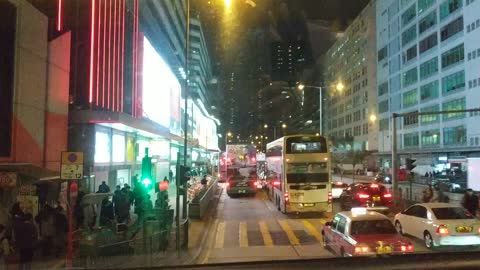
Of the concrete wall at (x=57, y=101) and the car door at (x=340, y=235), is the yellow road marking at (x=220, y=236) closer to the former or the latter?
the car door at (x=340, y=235)

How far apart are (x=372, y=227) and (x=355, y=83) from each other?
107m

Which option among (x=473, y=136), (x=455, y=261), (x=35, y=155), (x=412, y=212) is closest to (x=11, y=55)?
(x=35, y=155)

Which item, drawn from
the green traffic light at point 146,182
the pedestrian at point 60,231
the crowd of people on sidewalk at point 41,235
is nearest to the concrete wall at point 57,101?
the green traffic light at point 146,182

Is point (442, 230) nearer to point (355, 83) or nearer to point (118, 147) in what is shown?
point (118, 147)

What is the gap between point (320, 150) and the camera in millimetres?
25969

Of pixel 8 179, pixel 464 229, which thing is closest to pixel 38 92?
pixel 8 179

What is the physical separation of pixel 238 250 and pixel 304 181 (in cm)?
1024

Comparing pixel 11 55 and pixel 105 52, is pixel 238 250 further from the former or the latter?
pixel 105 52

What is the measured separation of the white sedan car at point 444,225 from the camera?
15125 millimetres

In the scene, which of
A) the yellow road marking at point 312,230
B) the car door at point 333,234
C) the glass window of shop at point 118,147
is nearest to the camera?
the car door at point 333,234

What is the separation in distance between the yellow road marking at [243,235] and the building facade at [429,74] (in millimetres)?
46971

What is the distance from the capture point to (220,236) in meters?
20.2

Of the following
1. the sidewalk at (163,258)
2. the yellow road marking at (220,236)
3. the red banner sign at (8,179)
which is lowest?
the yellow road marking at (220,236)

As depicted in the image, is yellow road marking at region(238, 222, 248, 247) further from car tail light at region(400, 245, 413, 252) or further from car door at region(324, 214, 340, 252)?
car tail light at region(400, 245, 413, 252)
